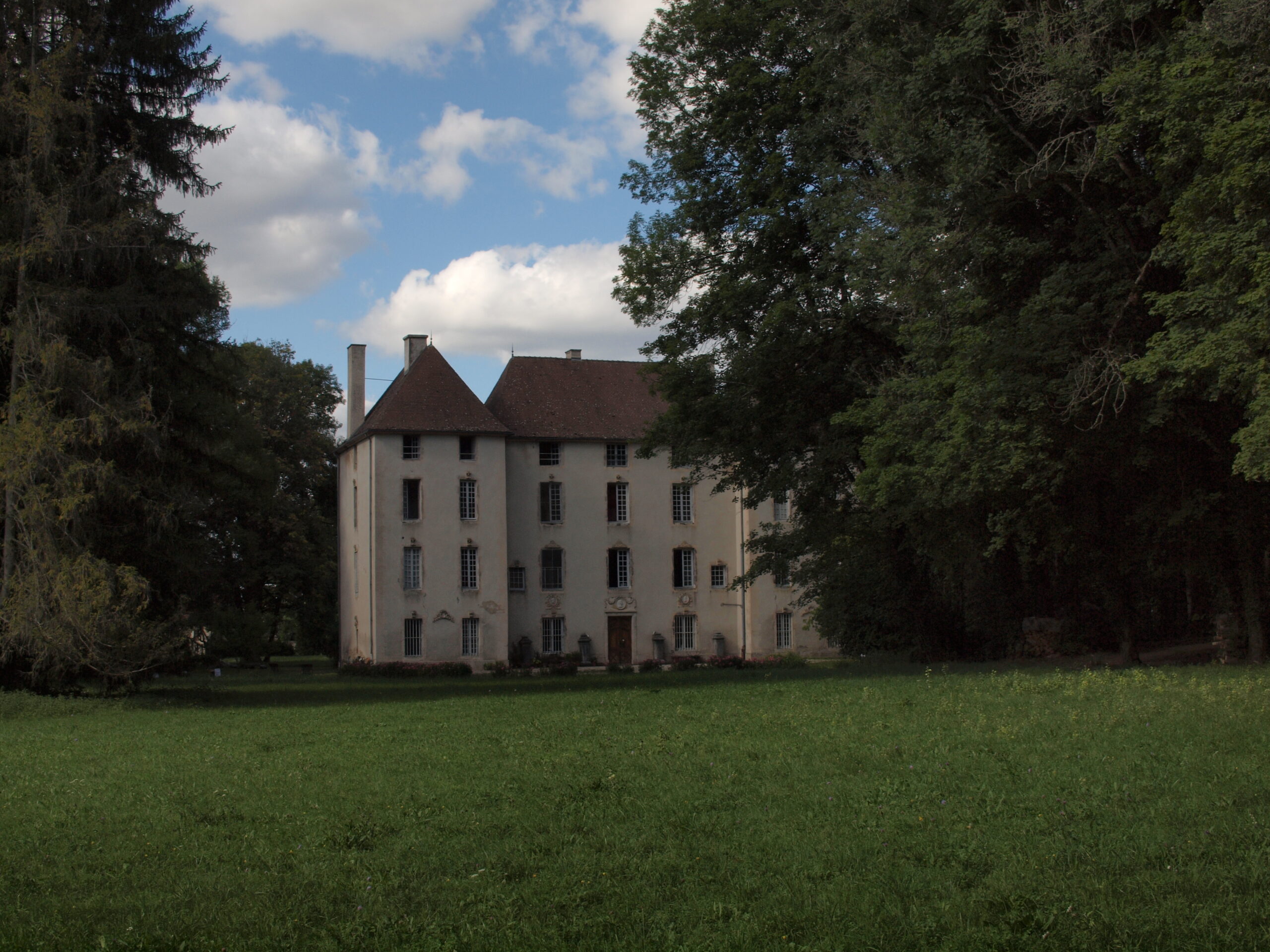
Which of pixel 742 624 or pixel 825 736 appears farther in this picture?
pixel 742 624

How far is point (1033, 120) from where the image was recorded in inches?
783

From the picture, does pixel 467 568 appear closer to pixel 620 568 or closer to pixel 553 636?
pixel 553 636

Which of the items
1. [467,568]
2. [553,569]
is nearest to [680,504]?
[553,569]

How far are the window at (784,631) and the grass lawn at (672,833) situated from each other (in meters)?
36.6

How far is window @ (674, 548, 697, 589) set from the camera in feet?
169

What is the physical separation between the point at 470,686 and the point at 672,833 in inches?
910

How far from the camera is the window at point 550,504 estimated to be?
50.4 m

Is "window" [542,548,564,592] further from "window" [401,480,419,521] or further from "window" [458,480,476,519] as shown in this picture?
"window" [401,480,419,521]

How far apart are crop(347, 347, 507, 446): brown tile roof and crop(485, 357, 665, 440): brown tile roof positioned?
1855 mm

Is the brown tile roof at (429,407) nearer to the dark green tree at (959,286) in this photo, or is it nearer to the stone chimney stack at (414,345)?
the stone chimney stack at (414,345)

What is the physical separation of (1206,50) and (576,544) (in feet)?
122

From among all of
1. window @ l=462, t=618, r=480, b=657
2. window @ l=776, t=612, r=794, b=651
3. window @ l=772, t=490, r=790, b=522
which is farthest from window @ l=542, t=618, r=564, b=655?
window @ l=772, t=490, r=790, b=522

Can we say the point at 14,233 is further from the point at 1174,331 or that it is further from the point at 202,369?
the point at 1174,331

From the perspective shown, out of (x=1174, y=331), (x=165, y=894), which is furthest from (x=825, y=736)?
(x=1174, y=331)
